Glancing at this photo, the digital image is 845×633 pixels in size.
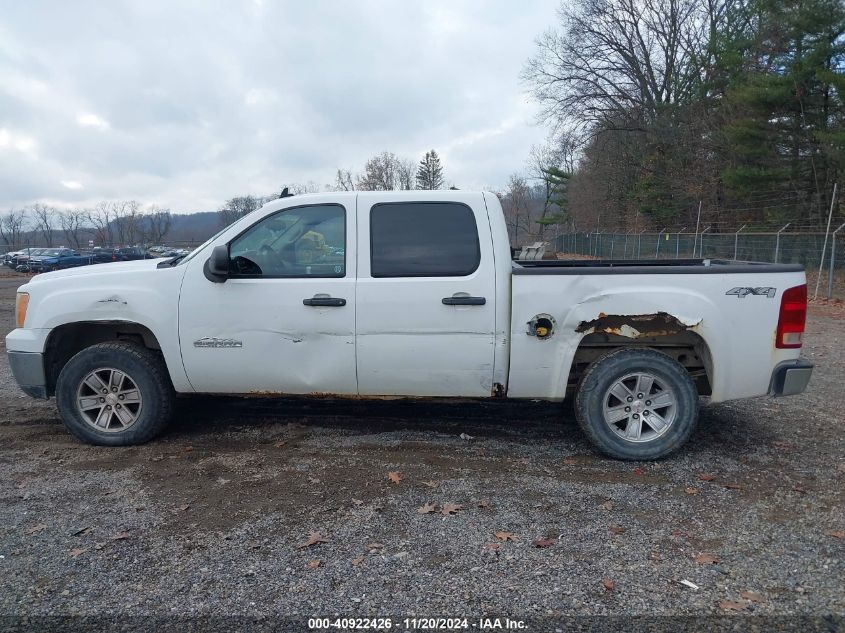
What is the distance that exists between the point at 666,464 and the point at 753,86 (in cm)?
2353

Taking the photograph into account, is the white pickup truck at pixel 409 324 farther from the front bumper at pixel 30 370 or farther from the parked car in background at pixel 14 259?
the parked car in background at pixel 14 259

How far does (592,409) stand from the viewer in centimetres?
464

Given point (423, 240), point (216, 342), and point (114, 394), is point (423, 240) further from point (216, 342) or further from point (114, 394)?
point (114, 394)

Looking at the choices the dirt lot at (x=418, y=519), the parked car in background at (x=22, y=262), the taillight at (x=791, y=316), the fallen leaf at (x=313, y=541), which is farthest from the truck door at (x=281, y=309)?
the parked car in background at (x=22, y=262)

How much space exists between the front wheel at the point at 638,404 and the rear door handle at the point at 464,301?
949 mm

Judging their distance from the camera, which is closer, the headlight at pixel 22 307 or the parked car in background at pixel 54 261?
the headlight at pixel 22 307

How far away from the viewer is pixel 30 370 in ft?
16.4

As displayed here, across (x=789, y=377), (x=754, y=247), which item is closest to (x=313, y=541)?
(x=789, y=377)

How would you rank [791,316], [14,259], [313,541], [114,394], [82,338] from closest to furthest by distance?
1. [313,541]
2. [791,316]
3. [114,394]
4. [82,338]
5. [14,259]

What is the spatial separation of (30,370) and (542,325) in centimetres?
395

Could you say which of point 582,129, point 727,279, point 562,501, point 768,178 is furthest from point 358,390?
point 582,129

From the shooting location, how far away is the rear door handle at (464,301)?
4.59 metres

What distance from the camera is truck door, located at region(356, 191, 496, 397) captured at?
4633 mm

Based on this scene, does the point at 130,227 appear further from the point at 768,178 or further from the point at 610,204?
the point at 768,178
